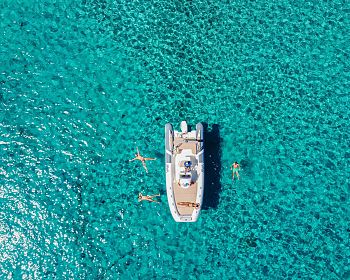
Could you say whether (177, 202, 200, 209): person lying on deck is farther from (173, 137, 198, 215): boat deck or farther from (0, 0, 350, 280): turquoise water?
(0, 0, 350, 280): turquoise water

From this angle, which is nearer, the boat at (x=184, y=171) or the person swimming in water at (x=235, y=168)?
the boat at (x=184, y=171)

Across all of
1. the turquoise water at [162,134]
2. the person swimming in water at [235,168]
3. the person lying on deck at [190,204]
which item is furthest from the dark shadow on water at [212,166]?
the person lying on deck at [190,204]

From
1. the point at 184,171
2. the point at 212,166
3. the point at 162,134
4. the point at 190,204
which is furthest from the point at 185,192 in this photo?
the point at 162,134

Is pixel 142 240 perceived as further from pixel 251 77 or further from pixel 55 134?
pixel 251 77

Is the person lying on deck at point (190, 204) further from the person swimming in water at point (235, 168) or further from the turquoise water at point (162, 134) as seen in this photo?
the person swimming in water at point (235, 168)

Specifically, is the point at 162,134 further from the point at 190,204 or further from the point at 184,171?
the point at 190,204

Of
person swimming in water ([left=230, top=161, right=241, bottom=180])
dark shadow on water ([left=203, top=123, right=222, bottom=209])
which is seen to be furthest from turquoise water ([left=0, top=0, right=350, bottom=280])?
person swimming in water ([left=230, top=161, right=241, bottom=180])

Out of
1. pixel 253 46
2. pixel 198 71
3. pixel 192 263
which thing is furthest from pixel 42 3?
pixel 192 263
